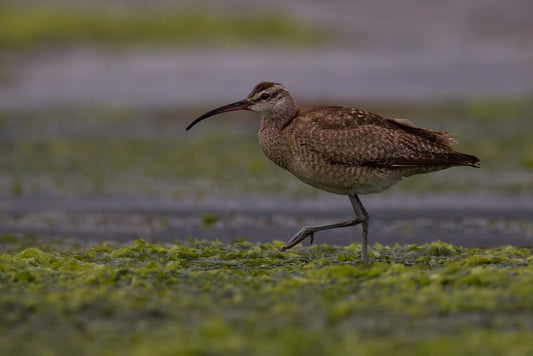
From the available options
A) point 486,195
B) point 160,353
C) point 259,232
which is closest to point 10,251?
point 259,232

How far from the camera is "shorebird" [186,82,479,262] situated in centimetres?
712

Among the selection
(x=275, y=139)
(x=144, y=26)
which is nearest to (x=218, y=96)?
(x=144, y=26)

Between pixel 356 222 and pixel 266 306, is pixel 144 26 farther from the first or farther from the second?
pixel 266 306

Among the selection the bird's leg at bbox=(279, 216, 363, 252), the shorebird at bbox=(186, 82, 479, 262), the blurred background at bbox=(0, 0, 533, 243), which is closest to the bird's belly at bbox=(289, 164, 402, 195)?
the shorebird at bbox=(186, 82, 479, 262)

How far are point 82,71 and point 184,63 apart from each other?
2619mm

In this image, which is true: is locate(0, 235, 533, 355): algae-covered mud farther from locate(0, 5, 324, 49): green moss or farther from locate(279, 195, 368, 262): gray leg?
locate(0, 5, 324, 49): green moss

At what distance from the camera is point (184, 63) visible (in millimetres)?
22047

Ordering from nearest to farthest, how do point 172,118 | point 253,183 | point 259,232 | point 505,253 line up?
point 505,253 → point 259,232 → point 253,183 → point 172,118

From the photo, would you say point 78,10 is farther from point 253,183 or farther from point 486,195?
point 486,195

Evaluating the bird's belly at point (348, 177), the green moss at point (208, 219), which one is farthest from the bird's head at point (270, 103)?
the green moss at point (208, 219)

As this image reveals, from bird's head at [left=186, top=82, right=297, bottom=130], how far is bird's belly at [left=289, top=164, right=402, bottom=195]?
542mm

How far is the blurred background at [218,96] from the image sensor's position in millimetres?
10883

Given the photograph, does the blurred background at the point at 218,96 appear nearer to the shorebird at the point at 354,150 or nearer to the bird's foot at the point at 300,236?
the bird's foot at the point at 300,236

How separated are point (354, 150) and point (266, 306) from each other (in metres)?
2.01
